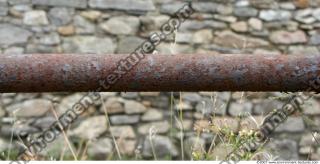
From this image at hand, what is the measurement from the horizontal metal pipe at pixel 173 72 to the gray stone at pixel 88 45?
316 cm

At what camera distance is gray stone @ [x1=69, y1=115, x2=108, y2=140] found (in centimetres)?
402

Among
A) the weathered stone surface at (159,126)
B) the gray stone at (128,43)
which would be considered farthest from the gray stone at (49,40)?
the weathered stone surface at (159,126)

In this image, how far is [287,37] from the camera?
422cm

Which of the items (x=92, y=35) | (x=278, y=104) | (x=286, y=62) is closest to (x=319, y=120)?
(x=278, y=104)

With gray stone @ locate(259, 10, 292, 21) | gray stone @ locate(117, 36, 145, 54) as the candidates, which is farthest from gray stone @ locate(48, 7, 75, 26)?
gray stone @ locate(259, 10, 292, 21)

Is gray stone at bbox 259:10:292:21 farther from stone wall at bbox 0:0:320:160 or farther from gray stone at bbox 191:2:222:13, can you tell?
gray stone at bbox 191:2:222:13

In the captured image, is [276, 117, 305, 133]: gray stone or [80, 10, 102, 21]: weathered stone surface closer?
[80, 10, 102, 21]: weathered stone surface

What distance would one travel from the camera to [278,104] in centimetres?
414

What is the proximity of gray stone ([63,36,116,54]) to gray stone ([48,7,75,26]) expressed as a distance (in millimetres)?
138

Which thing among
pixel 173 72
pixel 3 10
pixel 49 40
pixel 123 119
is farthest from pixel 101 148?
pixel 173 72

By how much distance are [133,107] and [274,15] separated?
1310 mm

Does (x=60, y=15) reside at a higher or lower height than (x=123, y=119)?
higher

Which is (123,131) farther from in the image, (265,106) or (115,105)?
(265,106)

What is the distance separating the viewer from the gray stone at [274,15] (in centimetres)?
419
